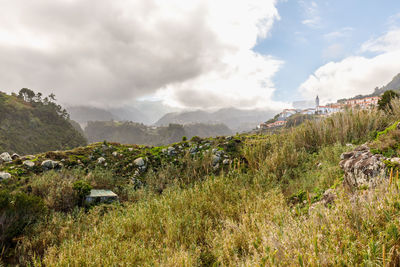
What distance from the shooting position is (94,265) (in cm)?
278

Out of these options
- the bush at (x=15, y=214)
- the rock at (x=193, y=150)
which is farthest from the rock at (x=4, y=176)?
the rock at (x=193, y=150)

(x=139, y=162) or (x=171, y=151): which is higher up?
(x=171, y=151)

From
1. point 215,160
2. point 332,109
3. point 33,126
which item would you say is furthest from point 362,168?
point 33,126

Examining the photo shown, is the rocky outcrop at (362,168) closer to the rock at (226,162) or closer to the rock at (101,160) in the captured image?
the rock at (226,162)

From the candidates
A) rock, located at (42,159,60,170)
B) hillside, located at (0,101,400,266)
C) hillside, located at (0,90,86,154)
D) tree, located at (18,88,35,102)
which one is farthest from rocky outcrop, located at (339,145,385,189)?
tree, located at (18,88,35,102)

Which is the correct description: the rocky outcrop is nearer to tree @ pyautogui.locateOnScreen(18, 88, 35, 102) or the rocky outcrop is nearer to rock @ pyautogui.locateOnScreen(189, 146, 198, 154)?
rock @ pyautogui.locateOnScreen(189, 146, 198, 154)

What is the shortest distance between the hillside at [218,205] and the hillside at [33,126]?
76.1 meters

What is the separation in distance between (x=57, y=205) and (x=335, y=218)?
663cm

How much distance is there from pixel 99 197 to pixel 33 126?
97.2m

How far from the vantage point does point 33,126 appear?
75125 mm

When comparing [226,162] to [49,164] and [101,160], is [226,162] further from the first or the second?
[49,164]

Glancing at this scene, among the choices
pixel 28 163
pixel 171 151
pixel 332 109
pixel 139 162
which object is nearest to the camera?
pixel 28 163

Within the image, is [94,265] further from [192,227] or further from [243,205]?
[243,205]

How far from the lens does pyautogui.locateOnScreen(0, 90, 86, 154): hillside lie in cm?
6538
